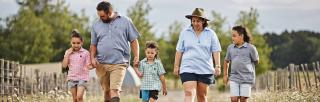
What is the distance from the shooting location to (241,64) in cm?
1156

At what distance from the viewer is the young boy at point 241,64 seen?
11453 millimetres

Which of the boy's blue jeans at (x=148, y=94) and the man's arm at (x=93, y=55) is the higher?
the man's arm at (x=93, y=55)

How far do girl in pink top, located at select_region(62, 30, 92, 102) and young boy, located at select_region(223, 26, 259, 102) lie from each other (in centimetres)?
210

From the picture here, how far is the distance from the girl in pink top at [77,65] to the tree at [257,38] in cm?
4042

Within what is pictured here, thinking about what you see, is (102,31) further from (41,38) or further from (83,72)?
(41,38)

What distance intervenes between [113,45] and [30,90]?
1189 centimetres

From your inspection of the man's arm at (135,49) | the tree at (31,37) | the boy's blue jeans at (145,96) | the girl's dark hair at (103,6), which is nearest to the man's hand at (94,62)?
the man's arm at (135,49)

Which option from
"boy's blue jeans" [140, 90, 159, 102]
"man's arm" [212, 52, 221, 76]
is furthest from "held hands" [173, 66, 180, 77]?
"boy's blue jeans" [140, 90, 159, 102]

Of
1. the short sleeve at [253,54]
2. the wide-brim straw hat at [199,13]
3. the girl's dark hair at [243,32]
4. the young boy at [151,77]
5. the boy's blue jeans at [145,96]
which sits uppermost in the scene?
the wide-brim straw hat at [199,13]

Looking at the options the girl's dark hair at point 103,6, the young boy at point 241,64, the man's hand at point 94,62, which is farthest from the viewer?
the young boy at point 241,64

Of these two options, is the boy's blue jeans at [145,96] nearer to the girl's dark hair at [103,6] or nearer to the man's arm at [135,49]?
the man's arm at [135,49]

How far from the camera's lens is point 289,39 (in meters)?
86.1


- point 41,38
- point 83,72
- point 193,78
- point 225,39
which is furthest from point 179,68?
point 225,39

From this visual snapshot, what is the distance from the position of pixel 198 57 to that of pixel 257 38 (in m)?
42.2
